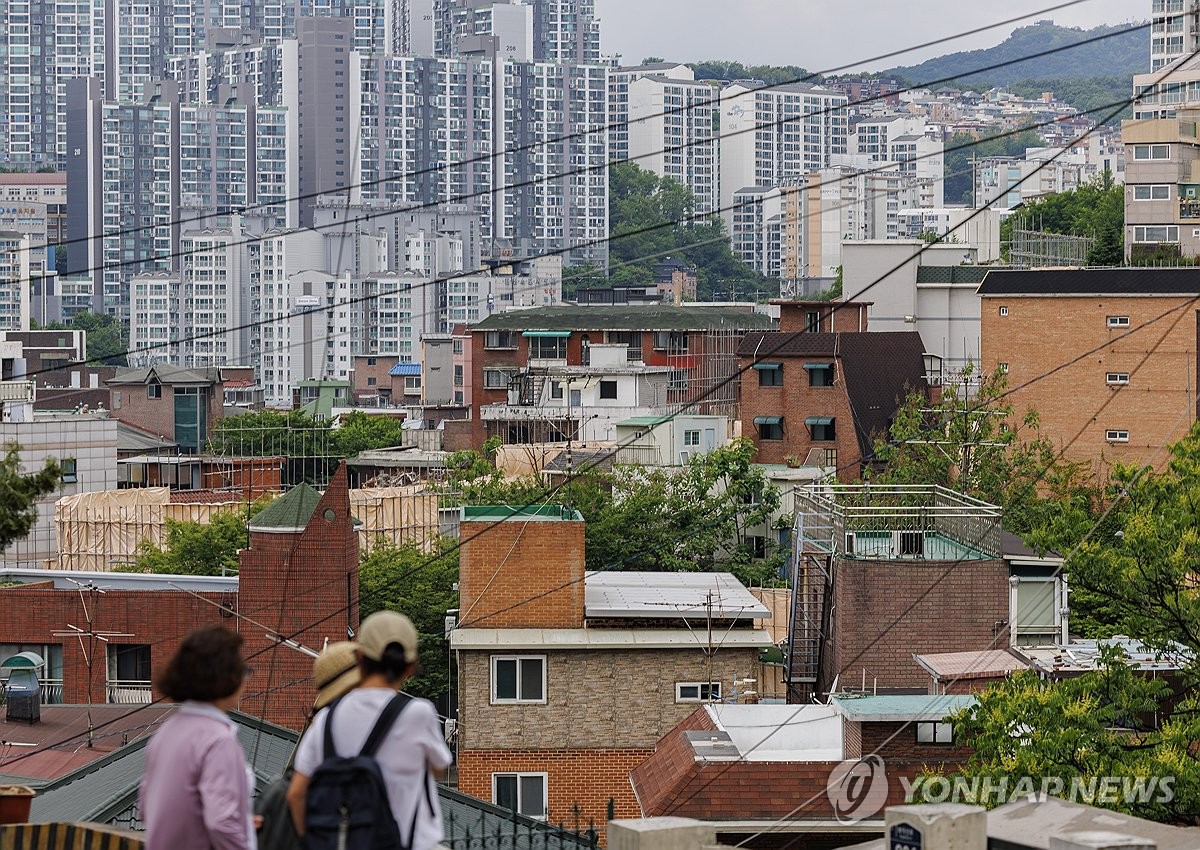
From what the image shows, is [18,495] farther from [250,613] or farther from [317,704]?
[250,613]

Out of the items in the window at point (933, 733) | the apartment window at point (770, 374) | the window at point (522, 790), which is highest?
the apartment window at point (770, 374)

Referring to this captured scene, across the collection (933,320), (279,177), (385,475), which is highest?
(279,177)

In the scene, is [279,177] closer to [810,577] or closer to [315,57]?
[315,57]

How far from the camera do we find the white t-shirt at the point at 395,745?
561 cm

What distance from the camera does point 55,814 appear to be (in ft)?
39.1

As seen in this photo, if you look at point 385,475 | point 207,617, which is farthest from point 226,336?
point 207,617

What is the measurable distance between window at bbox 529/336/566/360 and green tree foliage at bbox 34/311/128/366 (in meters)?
71.2

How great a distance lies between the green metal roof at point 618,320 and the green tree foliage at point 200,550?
34635 mm

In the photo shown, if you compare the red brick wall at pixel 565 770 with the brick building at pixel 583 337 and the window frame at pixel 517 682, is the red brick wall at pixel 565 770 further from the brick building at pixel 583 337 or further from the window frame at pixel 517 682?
the brick building at pixel 583 337

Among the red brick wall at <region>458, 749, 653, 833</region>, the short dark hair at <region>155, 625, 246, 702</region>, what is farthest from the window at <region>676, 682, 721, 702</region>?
the short dark hair at <region>155, 625, 246, 702</region>

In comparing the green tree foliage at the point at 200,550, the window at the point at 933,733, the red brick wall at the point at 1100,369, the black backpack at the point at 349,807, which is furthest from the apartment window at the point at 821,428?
the black backpack at the point at 349,807

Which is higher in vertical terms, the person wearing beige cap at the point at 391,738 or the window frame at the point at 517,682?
the person wearing beige cap at the point at 391,738

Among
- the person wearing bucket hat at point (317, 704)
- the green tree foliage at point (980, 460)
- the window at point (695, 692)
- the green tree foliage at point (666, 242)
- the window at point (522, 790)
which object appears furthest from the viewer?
the green tree foliage at point (666, 242)

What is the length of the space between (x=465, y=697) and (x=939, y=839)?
12036 mm
